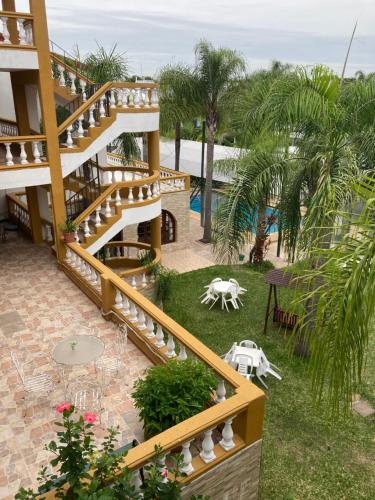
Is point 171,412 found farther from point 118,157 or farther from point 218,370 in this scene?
point 118,157

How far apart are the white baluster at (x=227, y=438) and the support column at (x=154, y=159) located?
10.2 metres

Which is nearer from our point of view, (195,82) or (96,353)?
(96,353)

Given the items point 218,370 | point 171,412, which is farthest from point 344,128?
point 171,412

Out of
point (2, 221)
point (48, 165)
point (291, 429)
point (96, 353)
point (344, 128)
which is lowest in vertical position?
point (291, 429)

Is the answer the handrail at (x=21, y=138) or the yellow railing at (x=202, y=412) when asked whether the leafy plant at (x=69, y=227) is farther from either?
the yellow railing at (x=202, y=412)

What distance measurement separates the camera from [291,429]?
30.5ft

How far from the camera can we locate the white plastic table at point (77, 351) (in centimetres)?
661

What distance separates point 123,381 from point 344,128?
614 centimetres

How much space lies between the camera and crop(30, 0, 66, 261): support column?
9.56 metres

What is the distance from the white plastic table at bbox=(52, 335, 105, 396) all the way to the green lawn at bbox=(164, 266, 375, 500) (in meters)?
3.07

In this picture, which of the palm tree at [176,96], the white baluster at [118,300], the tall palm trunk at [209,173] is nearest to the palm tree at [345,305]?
the white baluster at [118,300]

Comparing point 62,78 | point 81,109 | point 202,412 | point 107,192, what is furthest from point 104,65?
point 202,412

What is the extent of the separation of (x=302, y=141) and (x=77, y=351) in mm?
6175

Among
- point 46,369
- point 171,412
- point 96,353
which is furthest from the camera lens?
point 46,369
